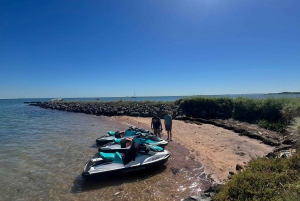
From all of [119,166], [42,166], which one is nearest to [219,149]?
[119,166]

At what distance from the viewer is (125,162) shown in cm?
712

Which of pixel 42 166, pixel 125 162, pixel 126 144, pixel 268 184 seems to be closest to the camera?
pixel 268 184

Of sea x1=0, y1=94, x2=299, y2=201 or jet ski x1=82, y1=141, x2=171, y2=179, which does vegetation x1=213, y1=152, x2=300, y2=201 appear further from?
jet ski x1=82, y1=141, x2=171, y2=179

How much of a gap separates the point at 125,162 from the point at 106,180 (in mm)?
926

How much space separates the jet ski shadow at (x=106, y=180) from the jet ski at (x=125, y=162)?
23cm

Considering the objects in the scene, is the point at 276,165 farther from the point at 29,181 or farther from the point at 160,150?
the point at 29,181

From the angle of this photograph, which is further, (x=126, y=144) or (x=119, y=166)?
(x=126, y=144)

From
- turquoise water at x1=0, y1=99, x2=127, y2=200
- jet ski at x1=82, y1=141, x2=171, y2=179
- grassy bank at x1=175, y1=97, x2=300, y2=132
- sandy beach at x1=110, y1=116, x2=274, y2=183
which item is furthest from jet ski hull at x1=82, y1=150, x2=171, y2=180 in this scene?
grassy bank at x1=175, y1=97, x2=300, y2=132

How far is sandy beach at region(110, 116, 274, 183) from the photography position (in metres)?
7.73

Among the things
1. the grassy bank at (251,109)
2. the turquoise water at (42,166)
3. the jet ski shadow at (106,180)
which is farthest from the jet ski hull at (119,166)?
the grassy bank at (251,109)

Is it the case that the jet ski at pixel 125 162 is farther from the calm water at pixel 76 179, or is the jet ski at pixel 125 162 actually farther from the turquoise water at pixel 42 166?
the turquoise water at pixel 42 166

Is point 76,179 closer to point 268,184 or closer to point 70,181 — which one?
point 70,181

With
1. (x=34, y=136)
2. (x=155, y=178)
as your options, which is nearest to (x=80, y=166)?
(x=155, y=178)

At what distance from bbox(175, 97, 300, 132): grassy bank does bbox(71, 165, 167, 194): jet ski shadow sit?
9.83m
